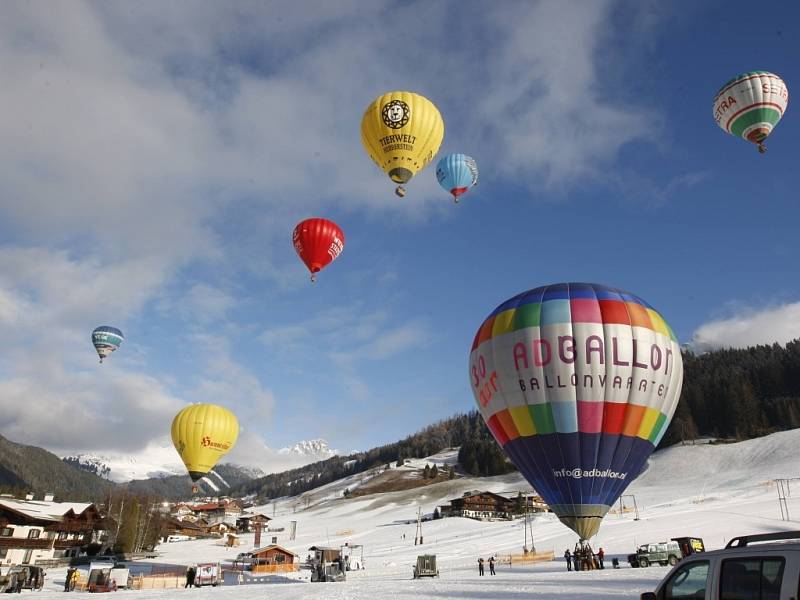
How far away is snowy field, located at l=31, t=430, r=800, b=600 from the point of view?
2319 cm

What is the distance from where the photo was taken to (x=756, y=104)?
139 ft

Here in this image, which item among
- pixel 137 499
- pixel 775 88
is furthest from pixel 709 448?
pixel 137 499

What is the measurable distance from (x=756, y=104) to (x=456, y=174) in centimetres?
2153

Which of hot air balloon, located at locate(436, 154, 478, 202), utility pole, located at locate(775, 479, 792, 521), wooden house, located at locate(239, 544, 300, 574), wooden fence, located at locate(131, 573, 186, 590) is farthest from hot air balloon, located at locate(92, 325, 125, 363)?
utility pole, located at locate(775, 479, 792, 521)

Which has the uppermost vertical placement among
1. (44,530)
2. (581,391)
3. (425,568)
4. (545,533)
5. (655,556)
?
(581,391)

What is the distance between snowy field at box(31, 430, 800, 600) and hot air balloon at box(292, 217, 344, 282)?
2010 centimetres

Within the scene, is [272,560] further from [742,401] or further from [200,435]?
[742,401]

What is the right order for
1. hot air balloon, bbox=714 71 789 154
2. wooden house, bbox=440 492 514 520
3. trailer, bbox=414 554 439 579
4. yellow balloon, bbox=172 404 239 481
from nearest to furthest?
trailer, bbox=414 554 439 579 → hot air balloon, bbox=714 71 789 154 → yellow balloon, bbox=172 404 239 481 → wooden house, bbox=440 492 514 520

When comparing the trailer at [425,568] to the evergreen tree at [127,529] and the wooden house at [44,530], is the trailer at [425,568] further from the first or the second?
the evergreen tree at [127,529]

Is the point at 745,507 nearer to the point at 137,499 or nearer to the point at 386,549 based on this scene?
the point at 386,549

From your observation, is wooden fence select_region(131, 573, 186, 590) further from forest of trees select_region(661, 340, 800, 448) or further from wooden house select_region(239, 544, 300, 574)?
forest of trees select_region(661, 340, 800, 448)

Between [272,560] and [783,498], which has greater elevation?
[783,498]

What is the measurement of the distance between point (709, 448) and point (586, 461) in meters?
112

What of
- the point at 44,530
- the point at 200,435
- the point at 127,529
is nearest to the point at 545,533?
the point at 200,435
